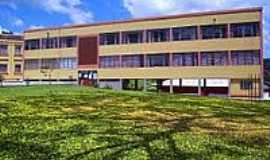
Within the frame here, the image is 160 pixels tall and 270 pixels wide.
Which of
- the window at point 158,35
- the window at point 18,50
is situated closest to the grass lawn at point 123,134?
the window at point 158,35

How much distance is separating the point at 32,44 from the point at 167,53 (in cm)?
3118

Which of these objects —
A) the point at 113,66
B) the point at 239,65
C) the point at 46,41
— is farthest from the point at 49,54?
the point at 239,65

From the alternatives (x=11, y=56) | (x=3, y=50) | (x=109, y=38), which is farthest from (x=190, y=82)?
(x=3, y=50)

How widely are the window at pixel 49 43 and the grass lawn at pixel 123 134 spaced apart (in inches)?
2734

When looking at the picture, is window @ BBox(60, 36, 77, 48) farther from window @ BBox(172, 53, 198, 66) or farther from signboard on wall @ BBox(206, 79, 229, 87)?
signboard on wall @ BBox(206, 79, 229, 87)

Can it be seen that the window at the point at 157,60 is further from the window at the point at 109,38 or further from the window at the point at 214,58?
the window at the point at 109,38

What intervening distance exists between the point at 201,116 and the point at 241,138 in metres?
4.94

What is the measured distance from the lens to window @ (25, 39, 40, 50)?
9094 cm

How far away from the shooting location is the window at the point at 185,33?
2847 inches

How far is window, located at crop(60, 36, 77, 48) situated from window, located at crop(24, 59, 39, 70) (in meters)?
7.67

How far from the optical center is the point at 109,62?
264 ft

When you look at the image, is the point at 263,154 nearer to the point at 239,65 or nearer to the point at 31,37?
the point at 239,65

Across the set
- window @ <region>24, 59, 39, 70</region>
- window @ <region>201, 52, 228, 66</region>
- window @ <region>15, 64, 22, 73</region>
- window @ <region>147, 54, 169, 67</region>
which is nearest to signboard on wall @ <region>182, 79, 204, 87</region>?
window @ <region>201, 52, 228, 66</region>

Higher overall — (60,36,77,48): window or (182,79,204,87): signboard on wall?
(60,36,77,48): window
